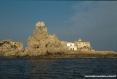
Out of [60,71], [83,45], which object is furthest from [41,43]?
[60,71]

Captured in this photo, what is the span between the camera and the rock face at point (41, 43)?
86312 mm

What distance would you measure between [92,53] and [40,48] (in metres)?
24.1

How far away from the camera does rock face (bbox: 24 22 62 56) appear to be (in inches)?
3398

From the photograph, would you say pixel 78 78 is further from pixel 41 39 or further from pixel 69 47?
pixel 69 47

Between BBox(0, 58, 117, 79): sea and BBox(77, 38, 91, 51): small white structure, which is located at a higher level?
BBox(77, 38, 91, 51): small white structure

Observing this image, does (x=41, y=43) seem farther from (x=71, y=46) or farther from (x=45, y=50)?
(x=71, y=46)

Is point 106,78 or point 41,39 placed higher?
point 41,39

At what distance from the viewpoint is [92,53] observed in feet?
312

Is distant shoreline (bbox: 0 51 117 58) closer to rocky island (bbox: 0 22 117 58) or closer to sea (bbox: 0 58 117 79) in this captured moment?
rocky island (bbox: 0 22 117 58)

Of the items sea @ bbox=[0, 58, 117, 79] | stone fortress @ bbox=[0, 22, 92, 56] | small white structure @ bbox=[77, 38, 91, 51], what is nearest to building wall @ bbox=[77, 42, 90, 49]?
small white structure @ bbox=[77, 38, 91, 51]

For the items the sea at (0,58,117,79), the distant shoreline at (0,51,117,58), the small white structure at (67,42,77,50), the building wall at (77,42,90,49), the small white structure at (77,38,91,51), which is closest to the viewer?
the sea at (0,58,117,79)

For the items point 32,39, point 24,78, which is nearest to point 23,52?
point 32,39

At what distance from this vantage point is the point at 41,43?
8938cm

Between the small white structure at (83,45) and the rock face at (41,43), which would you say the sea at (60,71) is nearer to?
the rock face at (41,43)
